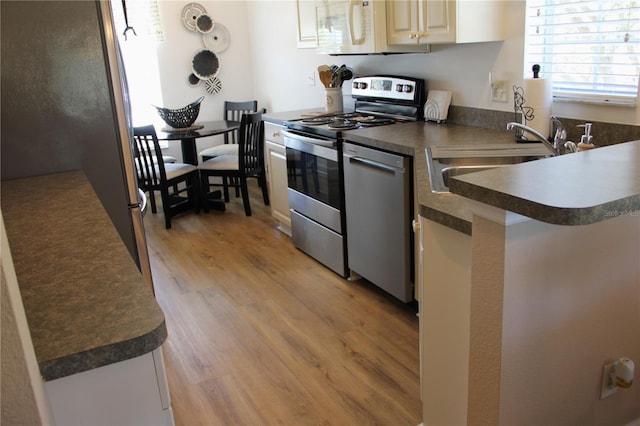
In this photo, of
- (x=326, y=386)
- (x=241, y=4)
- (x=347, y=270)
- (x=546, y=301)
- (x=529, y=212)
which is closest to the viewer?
(x=529, y=212)

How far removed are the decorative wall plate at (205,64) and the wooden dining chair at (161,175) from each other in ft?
3.87

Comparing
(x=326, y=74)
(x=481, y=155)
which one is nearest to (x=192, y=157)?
(x=326, y=74)

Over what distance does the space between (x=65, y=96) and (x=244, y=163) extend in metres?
2.50

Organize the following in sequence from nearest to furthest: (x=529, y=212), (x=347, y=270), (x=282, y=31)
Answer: (x=529, y=212) → (x=347, y=270) → (x=282, y=31)

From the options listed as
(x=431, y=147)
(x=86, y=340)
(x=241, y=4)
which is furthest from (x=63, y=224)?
(x=241, y=4)

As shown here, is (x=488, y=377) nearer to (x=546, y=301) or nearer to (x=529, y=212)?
(x=546, y=301)

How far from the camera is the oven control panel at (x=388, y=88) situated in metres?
3.31

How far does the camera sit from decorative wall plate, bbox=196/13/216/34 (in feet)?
17.9

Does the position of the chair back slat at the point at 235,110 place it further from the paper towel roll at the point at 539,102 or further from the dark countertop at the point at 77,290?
the dark countertop at the point at 77,290

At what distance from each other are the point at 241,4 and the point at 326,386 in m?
4.40

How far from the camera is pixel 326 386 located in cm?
238

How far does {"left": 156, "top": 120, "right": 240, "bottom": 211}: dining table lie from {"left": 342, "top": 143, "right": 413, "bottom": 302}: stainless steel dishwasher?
6.57 ft

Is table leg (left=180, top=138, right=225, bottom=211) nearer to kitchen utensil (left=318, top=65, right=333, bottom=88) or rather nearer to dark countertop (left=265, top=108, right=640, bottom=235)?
kitchen utensil (left=318, top=65, right=333, bottom=88)

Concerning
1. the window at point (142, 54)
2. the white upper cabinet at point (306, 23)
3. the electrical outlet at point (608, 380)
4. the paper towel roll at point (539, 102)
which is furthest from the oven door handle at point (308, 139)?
the window at point (142, 54)
